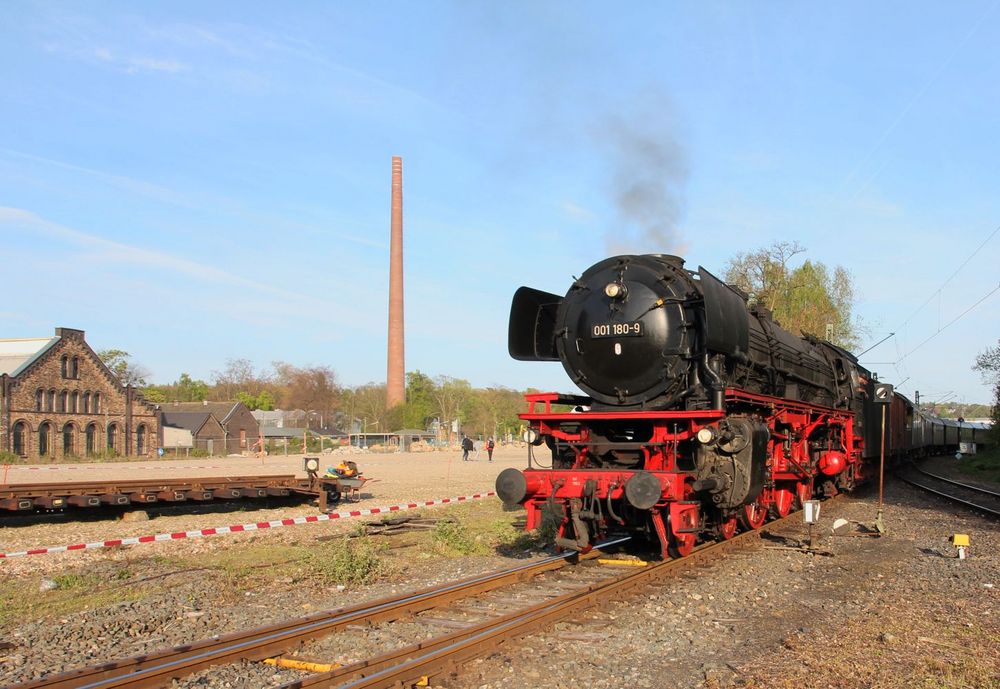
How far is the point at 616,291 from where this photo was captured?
941cm

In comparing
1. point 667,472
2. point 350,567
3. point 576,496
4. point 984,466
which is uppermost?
→ point 667,472

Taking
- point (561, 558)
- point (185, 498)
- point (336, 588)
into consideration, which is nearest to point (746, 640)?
point (561, 558)

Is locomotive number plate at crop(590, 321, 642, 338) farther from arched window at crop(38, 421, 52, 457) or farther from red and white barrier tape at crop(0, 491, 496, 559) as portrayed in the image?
arched window at crop(38, 421, 52, 457)

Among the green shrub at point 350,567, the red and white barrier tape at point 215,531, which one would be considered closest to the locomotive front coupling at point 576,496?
the green shrub at point 350,567

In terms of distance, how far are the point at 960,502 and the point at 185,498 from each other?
1545 cm

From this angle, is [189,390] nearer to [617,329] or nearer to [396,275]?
[396,275]

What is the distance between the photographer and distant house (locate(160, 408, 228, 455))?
5919 centimetres

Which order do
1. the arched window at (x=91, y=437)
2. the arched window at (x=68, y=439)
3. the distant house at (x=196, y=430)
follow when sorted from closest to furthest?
the arched window at (x=68, y=439) → the arched window at (x=91, y=437) → the distant house at (x=196, y=430)

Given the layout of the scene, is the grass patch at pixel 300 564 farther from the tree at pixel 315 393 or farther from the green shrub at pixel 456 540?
the tree at pixel 315 393

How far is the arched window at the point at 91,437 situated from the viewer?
4684 centimetres

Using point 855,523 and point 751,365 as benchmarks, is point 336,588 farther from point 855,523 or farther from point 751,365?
point 855,523

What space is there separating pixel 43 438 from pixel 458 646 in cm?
4598

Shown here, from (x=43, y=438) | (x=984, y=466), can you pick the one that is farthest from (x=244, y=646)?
(x=43, y=438)

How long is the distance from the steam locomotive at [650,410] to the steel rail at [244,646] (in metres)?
1.70
